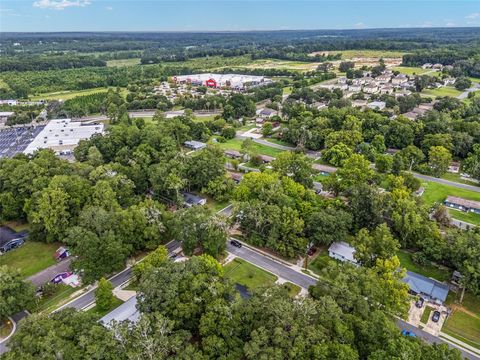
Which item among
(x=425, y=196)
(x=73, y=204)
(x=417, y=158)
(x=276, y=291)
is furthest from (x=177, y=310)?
(x=417, y=158)

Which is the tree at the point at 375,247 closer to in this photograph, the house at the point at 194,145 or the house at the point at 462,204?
the house at the point at 462,204

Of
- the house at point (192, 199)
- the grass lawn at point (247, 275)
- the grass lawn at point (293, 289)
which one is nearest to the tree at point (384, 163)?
the house at point (192, 199)

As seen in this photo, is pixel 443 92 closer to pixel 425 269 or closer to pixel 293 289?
pixel 425 269

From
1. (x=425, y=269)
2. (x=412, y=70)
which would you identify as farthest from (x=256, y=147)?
(x=412, y=70)

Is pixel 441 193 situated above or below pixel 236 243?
above

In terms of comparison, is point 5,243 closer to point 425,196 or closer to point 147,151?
point 147,151
